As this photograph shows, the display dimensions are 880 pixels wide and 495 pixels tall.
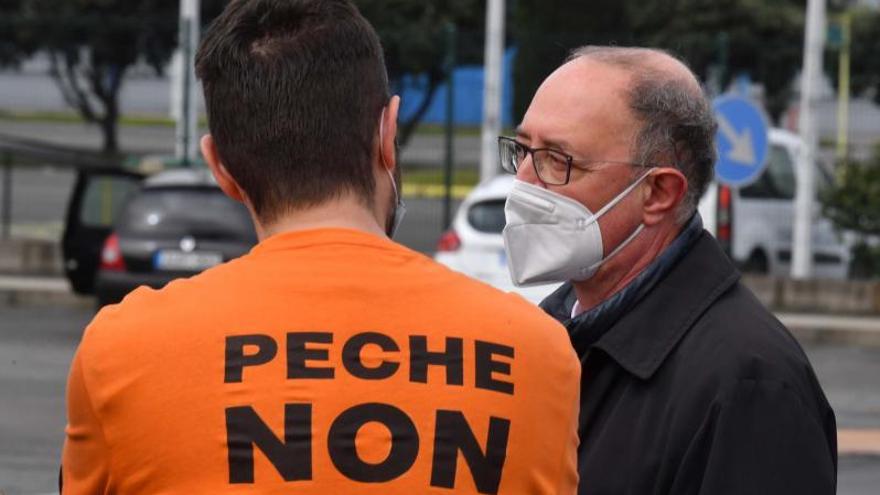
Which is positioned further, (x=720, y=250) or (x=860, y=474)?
(x=860, y=474)

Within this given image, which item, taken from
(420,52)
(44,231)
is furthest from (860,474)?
(44,231)

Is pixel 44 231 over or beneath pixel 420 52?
beneath

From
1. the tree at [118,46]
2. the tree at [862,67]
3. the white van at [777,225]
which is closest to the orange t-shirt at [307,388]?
the tree at [118,46]

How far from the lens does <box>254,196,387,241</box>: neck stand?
7.50 feet

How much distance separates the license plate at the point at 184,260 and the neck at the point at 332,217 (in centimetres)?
1295

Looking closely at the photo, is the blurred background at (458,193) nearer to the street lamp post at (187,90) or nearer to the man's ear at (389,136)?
the street lamp post at (187,90)

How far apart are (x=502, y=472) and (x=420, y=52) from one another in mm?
18015

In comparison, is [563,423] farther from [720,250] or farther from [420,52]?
[420,52]

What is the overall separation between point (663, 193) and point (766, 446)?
62 cm

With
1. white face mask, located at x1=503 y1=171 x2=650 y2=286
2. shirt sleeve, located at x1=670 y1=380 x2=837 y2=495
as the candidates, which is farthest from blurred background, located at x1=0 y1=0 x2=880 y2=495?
shirt sleeve, located at x1=670 y1=380 x2=837 y2=495

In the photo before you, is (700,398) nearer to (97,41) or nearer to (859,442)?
(859,442)

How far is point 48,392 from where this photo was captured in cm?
1191

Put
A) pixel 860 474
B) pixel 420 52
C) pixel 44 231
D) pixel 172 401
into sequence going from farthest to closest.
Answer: pixel 44 231 < pixel 420 52 < pixel 860 474 < pixel 172 401

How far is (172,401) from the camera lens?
217 centimetres
